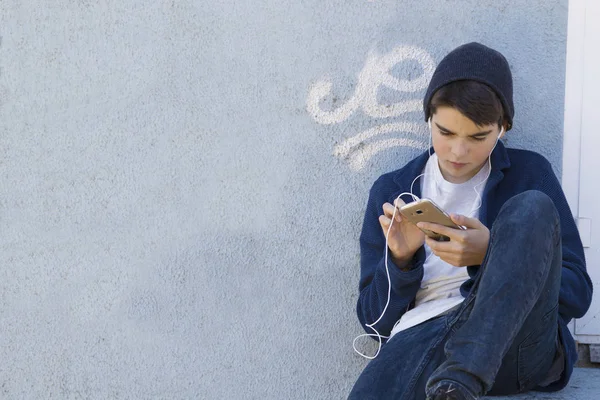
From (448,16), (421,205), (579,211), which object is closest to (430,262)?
(421,205)

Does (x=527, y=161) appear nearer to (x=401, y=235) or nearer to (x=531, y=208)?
(x=401, y=235)

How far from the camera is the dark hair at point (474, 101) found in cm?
274

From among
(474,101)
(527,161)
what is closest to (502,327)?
(474,101)

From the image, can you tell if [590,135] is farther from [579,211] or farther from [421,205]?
[421,205]

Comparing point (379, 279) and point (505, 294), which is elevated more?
point (505, 294)

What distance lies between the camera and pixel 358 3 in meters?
3.21

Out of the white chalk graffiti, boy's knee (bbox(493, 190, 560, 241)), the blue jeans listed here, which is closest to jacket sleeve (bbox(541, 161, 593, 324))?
the blue jeans

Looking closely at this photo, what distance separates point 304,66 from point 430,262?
0.88m

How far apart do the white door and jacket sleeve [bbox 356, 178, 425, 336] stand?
76 cm

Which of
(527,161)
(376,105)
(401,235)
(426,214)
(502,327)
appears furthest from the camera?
(376,105)

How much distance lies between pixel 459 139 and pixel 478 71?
0.75 ft

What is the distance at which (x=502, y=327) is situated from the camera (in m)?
2.24

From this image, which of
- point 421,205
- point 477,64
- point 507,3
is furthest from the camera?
point 507,3

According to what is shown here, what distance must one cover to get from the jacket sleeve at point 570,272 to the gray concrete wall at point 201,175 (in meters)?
0.38
